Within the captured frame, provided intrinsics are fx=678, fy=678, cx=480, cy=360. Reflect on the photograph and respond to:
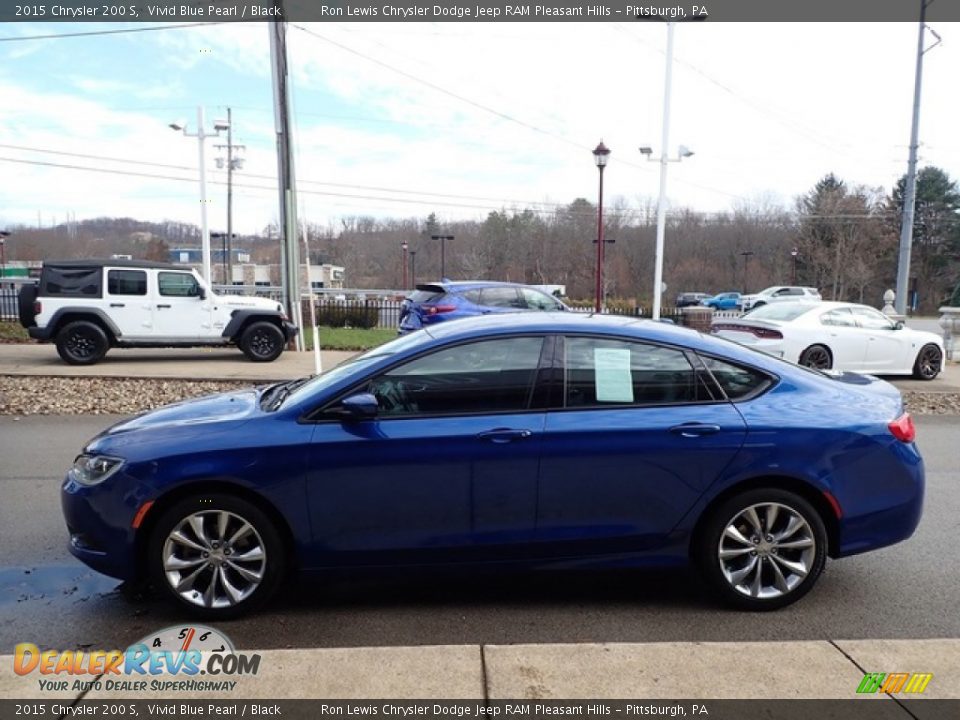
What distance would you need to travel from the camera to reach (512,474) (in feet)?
11.4

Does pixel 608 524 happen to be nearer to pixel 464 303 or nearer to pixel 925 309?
pixel 464 303

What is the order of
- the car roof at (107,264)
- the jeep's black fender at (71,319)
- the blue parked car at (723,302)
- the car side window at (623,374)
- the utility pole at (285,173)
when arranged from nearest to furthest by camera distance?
the car side window at (623,374) → the jeep's black fender at (71,319) → the car roof at (107,264) → the utility pole at (285,173) → the blue parked car at (723,302)

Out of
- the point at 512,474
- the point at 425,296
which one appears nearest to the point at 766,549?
the point at 512,474

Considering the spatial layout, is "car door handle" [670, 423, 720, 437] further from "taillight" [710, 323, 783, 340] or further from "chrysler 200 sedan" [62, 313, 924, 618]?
Result: "taillight" [710, 323, 783, 340]

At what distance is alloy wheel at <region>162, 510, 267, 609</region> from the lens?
339cm

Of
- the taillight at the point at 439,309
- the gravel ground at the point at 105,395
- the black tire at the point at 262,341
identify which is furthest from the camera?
the taillight at the point at 439,309

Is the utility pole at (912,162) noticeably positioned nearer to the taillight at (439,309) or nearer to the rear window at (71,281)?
the taillight at (439,309)

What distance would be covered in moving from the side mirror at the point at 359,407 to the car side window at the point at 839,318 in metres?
11.0

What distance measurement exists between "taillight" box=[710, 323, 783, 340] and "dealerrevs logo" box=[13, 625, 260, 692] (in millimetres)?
11040

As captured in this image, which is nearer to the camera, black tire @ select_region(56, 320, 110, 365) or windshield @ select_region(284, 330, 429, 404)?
windshield @ select_region(284, 330, 429, 404)

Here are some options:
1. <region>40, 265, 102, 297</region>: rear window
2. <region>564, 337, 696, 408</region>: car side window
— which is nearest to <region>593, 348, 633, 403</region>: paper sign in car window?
<region>564, 337, 696, 408</region>: car side window

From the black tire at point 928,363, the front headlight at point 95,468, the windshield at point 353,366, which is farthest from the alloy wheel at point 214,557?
the black tire at point 928,363

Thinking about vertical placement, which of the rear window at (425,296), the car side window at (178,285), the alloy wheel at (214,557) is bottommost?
the alloy wheel at (214,557)

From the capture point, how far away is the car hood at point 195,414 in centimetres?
360
